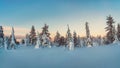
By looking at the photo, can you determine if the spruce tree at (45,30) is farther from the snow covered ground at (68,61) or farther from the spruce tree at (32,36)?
the snow covered ground at (68,61)

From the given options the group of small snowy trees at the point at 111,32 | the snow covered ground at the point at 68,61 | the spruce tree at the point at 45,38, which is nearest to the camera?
the snow covered ground at the point at 68,61

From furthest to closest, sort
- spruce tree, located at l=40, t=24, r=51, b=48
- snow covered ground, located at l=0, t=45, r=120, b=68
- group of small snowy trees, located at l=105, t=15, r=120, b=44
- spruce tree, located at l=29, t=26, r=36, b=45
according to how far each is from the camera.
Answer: spruce tree, located at l=29, t=26, r=36, b=45 < spruce tree, located at l=40, t=24, r=51, b=48 < group of small snowy trees, located at l=105, t=15, r=120, b=44 < snow covered ground, located at l=0, t=45, r=120, b=68

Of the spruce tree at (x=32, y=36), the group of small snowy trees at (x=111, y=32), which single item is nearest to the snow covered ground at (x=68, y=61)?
the group of small snowy trees at (x=111, y=32)

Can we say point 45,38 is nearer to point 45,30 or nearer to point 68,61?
point 45,30

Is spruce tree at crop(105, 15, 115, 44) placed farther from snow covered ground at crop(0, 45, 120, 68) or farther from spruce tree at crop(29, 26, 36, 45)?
snow covered ground at crop(0, 45, 120, 68)

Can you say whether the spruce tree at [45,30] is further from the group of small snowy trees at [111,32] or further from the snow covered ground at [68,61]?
the snow covered ground at [68,61]

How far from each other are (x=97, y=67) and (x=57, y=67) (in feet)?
→ 12.6

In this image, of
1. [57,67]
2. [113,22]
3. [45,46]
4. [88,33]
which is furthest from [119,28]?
[57,67]

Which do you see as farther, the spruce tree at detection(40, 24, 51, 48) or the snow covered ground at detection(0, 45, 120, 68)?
the spruce tree at detection(40, 24, 51, 48)

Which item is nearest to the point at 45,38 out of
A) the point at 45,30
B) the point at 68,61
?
the point at 45,30

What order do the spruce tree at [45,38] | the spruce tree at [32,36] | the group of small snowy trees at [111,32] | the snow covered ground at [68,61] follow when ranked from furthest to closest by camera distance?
the spruce tree at [32,36] < the spruce tree at [45,38] < the group of small snowy trees at [111,32] < the snow covered ground at [68,61]

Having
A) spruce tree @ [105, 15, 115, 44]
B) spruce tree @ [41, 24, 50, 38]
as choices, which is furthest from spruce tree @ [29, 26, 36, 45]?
spruce tree @ [105, 15, 115, 44]

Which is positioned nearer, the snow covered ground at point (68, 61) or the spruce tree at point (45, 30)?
the snow covered ground at point (68, 61)

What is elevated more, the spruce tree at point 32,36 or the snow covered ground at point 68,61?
the spruce tree at point 32,36
